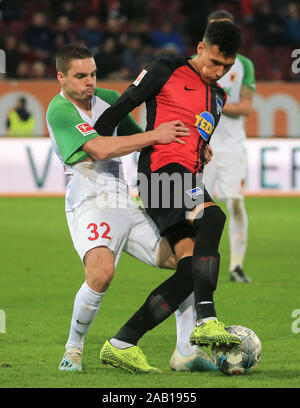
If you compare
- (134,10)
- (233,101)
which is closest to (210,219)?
(233,101)

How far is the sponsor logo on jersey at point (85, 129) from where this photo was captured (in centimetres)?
500

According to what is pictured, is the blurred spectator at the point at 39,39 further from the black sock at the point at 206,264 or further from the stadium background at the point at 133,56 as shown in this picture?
the black sock at the point at 206,264

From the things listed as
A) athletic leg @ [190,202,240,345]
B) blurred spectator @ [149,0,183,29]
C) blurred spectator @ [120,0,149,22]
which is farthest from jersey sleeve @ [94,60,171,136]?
blurred spectator @ [149,0,183,29]

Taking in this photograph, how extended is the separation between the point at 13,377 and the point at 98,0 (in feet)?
50.7

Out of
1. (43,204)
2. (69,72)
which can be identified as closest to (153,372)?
(69,72)

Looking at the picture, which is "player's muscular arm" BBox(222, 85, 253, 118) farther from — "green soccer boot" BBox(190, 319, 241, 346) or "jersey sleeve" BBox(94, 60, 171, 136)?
"green soccer boot" BBox(190, 319, 241, 346)

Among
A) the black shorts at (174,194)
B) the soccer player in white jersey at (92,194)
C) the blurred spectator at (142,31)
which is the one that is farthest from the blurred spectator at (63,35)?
the black shorts at (174,194)

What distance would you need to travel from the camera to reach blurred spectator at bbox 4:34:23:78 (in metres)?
17.5

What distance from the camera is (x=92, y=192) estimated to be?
5199mm

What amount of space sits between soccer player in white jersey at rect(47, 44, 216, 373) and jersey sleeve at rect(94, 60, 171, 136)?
0.11 meters

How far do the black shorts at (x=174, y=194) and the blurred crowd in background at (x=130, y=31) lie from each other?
1262 centimetres
